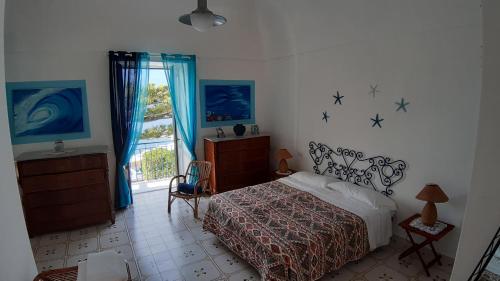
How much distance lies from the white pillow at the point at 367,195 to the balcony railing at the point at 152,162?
3329mm

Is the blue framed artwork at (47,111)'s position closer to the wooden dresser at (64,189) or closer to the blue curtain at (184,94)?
the wooden dresser at (64,189)

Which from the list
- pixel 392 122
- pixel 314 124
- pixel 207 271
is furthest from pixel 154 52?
pixel 392 122

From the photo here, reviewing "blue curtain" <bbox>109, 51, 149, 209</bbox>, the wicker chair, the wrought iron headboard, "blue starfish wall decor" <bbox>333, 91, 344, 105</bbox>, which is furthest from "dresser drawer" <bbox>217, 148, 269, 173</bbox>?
"blue starfish wall decor" <bbox>333, 91, 344, 105</bbox>

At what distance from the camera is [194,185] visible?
4137mm

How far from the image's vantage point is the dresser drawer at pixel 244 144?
478 centimetres

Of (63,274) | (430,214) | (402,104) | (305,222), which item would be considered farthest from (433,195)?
(63,274)

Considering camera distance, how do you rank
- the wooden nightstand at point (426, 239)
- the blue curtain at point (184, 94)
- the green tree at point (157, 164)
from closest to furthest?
the wooden nightstand at point (426, 239), the blue curtain at point (184, 94), the green tree at point (157, 164)

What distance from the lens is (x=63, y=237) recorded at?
3574 mm

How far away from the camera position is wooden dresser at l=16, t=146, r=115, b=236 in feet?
A: 11.2

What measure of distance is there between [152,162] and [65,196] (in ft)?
7.09

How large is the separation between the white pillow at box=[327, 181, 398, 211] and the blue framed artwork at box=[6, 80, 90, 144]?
150 inches

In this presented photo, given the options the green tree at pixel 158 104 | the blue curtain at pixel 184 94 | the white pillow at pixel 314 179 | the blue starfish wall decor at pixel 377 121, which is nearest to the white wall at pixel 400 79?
the blue starfish wall decor at pixel 377 121

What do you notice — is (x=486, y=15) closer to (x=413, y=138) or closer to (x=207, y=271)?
(x=413, y=138)

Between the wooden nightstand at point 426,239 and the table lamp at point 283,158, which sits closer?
the wooden nightstand at point 426,239
